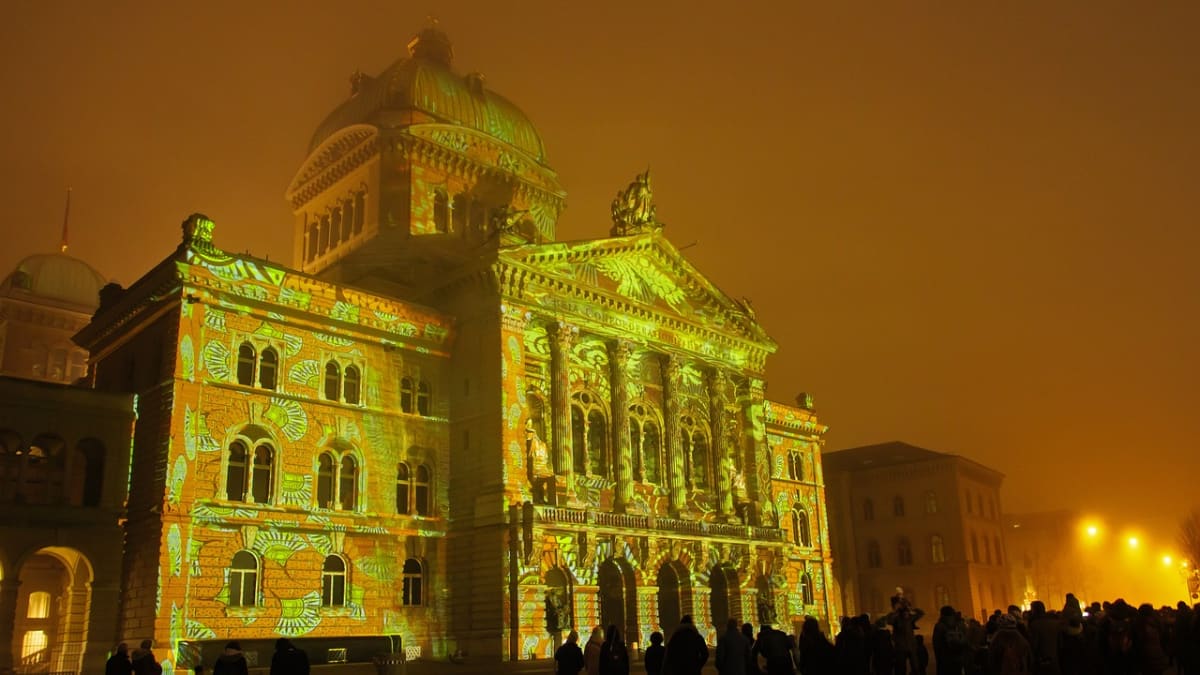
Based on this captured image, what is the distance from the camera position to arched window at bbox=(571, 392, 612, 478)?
4284 cm

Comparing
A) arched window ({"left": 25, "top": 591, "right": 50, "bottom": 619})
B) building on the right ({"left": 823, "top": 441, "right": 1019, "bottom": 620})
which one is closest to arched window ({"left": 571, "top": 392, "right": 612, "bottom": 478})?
arched window ({"left": 25, "top": 591, "right": 50, "bottom": 619})

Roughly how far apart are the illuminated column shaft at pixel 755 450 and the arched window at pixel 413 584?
17.2 meters

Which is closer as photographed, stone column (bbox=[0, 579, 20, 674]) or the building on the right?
stone column (bbox=[0, 579, 20, 674])

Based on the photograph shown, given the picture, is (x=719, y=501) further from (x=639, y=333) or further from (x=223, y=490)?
(x=223, y=490)

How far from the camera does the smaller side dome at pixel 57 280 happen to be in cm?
6400

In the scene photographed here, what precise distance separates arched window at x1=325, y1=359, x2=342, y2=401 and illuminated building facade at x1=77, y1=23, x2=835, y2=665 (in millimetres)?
51

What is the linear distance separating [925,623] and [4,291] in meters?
62.8

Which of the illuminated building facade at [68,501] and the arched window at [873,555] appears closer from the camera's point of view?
the illuminated building facade at [68,501]

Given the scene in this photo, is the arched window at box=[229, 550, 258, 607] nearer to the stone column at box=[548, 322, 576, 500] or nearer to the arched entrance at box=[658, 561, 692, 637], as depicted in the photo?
the stone column at box=[548, 322, 576, 500]

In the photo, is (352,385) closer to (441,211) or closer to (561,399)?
(561,399)

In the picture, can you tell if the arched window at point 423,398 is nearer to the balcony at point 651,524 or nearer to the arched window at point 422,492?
the arched window at point 422,492

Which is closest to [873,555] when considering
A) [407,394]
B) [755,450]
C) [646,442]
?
[755,450]

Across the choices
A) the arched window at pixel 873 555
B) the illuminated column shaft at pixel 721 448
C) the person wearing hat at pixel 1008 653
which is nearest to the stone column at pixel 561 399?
the illuminated column shaft at pixel 721 448

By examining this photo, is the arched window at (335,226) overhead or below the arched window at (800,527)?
overhead
